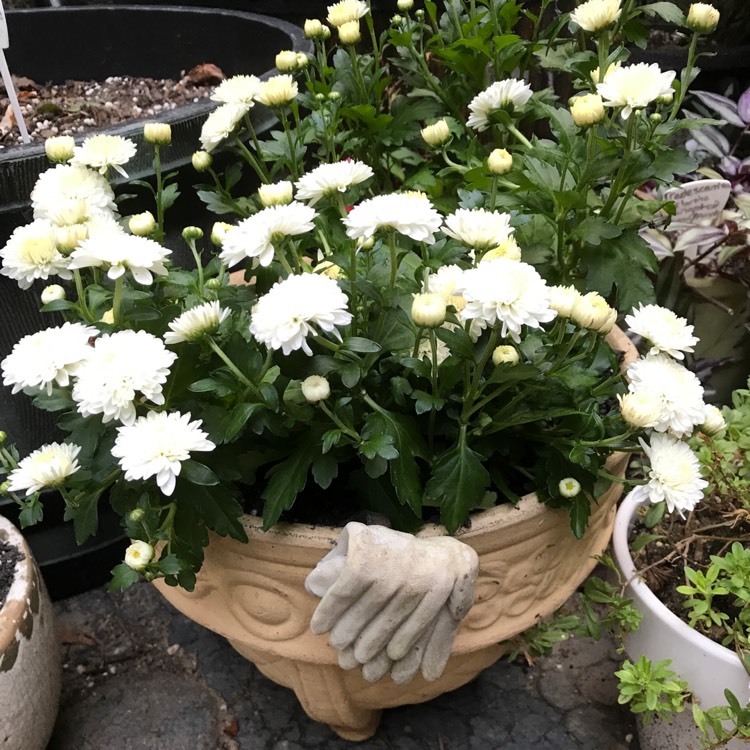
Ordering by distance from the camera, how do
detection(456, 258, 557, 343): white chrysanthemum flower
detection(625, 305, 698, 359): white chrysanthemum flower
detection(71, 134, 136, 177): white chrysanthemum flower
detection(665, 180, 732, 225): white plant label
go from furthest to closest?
detection(665, 180, 732, 225): white plant label < detection(71, 134, 136, 177): white chrysanthemum flower < detection(625, 305, 698, 359): white chrysanthemum flower < detection(456, 258, 557, 343): white chrysanthemum flower

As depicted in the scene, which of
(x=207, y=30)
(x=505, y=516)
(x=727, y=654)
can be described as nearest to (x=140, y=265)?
(x=505, y=516)

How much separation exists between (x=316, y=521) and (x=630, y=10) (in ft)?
2.46

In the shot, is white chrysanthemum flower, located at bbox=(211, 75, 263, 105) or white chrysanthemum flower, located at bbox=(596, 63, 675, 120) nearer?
white chrysanthemum flower, located at bbox=(596, 63, 675, 120)

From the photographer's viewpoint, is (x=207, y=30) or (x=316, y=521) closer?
(x=316, y=521)

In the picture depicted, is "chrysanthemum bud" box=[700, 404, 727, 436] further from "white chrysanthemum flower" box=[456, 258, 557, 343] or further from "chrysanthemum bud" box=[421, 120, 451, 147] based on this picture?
"chrysanthemum bud" box=[421, 120, 451, 147]

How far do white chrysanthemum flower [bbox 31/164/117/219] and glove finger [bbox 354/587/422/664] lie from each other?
0.49 metres

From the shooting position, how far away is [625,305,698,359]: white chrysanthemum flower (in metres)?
0.72

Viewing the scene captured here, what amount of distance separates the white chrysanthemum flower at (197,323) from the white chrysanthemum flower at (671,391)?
382 mm

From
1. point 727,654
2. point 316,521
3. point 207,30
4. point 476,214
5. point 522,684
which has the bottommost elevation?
point 522,684

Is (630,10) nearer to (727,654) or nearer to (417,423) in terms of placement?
(417,423)

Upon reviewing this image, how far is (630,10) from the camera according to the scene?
0.98 m

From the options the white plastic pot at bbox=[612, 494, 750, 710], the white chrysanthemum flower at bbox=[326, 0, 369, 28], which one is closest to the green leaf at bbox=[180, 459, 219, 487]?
the white plastic pot at bbox=[612, 494, 750, 710]

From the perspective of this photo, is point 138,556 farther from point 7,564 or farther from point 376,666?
point 7,564

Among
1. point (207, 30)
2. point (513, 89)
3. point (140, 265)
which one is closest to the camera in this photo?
point (140, 265)
